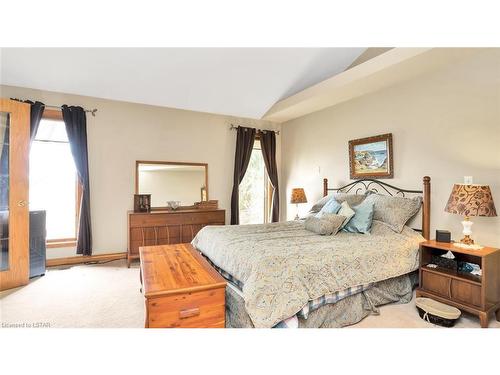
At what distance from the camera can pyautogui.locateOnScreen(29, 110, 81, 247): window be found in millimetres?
3791

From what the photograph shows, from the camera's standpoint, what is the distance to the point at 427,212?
2898mm

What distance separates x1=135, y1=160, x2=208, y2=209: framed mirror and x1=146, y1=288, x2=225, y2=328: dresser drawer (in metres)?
2.92

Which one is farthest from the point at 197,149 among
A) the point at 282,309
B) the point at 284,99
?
the point at 282,309

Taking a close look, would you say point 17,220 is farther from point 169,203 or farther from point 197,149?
point 197,149

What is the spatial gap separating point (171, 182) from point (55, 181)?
1.66 meters

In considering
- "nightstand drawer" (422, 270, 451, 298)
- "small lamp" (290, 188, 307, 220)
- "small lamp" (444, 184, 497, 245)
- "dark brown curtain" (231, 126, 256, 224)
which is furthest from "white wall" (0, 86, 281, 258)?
"small lamp" (444, 184, 497, 245)

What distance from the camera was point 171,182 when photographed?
453cm

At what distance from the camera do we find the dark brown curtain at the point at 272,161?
5.20 metres

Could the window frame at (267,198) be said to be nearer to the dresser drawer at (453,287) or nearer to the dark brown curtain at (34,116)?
the dresser drawer at (453,287)

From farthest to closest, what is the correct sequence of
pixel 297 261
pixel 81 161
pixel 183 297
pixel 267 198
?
pixel 267 198, pixel 81 161, pixel 297 261, pixel 183 297

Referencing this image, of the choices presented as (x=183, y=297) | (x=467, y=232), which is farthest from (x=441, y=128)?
(x=183, y=297)

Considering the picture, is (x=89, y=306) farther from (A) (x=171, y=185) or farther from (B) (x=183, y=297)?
(A) (x=171, y=185)

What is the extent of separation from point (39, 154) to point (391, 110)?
4885 mm
